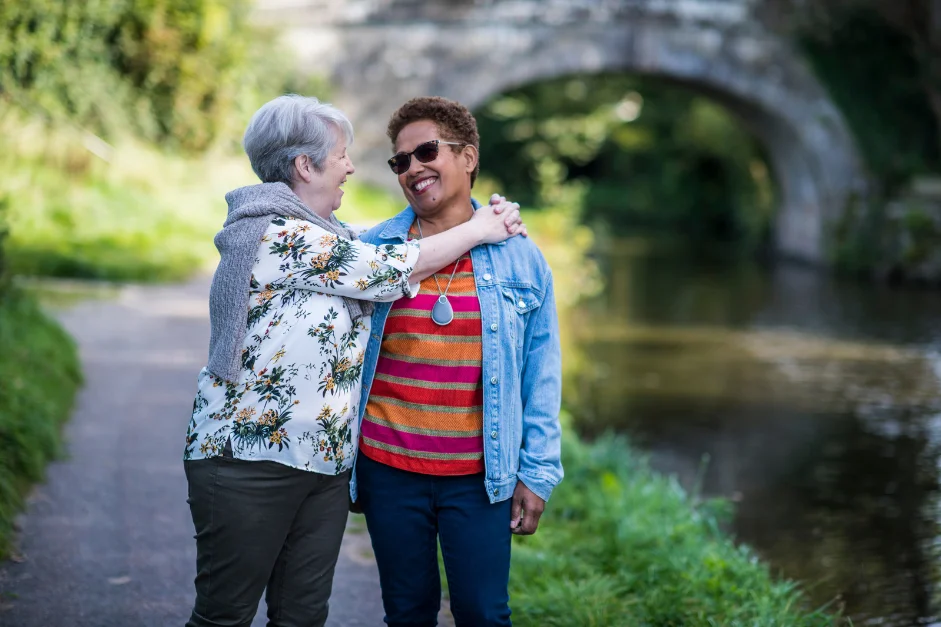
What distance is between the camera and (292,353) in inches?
99.0

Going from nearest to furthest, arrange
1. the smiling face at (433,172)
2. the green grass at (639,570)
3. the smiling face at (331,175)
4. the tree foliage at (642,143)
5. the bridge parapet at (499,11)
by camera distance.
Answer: the smiling face at (331,175), the smiling face at (433,172), the green grass at (639,570), the bridge parapet at (499,11), the tree foliage at (642,143)

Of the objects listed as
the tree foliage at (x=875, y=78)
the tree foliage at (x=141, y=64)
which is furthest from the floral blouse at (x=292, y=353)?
the tree foliage at (x=875, y=78)

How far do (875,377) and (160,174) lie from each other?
8.90m

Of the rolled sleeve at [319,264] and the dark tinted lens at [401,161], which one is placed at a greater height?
the dark tinted lens at [401,161]

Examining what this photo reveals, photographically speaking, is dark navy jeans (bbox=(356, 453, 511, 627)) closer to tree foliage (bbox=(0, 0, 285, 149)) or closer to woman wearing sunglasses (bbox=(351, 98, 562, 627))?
woman wearing sunglasses (bbox=(351, 98, 562, 627))

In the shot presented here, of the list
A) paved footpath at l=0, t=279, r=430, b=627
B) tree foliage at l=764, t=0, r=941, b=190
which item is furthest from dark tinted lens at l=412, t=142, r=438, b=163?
tree foliage at l=764, t=0, r=941, b=190

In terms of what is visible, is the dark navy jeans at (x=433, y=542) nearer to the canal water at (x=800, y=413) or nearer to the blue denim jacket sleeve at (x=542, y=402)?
the blue denim jacket sleeve at (x=542, y=402)

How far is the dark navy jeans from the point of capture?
8.71 feet

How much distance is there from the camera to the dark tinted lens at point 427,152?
2.70 meters

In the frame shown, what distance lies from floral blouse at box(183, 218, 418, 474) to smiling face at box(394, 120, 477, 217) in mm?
266

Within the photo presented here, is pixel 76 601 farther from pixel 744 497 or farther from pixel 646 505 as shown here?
pixel 744 497

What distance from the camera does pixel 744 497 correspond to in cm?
615

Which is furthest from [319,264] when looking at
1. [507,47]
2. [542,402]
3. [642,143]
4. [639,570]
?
[642,143]

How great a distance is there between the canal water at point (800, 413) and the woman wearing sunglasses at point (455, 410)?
239cm
